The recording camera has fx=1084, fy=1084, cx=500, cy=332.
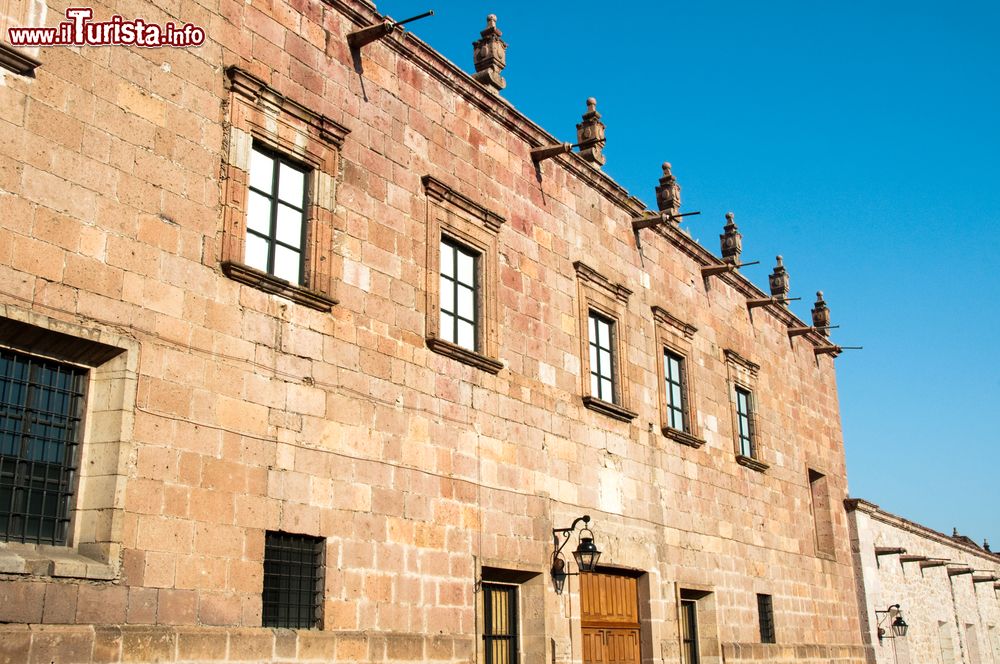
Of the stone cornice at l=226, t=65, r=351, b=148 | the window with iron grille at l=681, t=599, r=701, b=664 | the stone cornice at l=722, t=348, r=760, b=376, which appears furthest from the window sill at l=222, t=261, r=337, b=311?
the stone cornice at l=722, t=348, r=760, b=376

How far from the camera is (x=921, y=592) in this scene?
2625cm

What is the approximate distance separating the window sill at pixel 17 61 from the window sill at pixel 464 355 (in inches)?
188

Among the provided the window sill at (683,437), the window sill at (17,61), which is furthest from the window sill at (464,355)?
the window sill at (17,61)

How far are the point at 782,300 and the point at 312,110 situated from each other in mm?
12557

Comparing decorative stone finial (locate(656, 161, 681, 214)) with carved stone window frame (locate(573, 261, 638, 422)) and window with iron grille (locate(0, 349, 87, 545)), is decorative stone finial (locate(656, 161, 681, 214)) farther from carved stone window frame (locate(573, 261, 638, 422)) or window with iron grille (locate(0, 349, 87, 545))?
window with iron grille (locate(0, 349, 87, 545))

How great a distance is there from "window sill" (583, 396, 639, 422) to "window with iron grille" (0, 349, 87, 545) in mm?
7134

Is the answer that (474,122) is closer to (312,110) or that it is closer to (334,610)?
(312,110)

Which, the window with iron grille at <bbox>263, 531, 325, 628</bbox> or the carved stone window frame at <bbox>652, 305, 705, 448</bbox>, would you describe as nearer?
the window with iron grille at <bbox>263, 531, 325, 628</bbox>

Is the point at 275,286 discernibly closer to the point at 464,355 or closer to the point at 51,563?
the point at 464,355

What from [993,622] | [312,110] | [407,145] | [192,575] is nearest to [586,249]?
[407,145]

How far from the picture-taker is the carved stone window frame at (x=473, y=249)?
11.7 m

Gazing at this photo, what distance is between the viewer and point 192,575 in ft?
28.0

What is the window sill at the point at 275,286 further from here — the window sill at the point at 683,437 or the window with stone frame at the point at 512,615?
the window sill at the point at 683,437

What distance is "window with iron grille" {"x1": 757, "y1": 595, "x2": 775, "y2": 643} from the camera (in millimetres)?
17766
